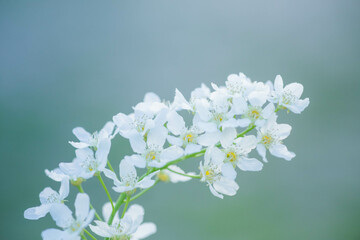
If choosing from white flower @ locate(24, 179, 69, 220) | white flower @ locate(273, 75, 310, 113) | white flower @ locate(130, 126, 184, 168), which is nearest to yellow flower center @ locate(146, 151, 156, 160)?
white flower @ locate(130, 126, 184, 168)

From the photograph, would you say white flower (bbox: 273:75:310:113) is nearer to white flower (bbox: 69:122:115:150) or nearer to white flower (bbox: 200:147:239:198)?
white flower (bbox: 200:147:239:198)

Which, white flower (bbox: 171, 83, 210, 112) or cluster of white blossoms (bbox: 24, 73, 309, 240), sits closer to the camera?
cluster of white blossoms (bbox: 24, 73, 309, 240)

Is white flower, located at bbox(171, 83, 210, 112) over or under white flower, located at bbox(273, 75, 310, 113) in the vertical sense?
over

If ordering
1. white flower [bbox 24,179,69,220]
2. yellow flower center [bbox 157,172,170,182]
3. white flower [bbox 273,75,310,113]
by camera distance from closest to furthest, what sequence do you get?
white flower [bbox 24,179,69,220], white flower [bbox 273,75,310,113], yellow flower center [bbox 157,172,170,182]

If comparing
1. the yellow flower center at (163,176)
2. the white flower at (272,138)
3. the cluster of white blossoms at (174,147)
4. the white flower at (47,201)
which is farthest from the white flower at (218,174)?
the white flower at (47,201)

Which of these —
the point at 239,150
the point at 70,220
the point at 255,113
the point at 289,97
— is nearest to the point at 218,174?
the point at 239,150

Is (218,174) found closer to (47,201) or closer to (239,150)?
(239,150)
